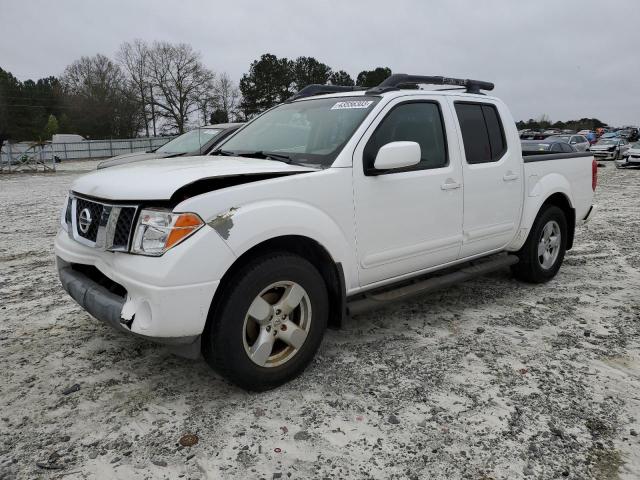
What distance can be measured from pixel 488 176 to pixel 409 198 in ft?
3.41

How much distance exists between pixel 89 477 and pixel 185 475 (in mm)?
449

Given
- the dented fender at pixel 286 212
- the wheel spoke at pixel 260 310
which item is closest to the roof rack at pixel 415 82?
the dented fender at pixel 286 212

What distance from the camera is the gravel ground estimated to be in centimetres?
248

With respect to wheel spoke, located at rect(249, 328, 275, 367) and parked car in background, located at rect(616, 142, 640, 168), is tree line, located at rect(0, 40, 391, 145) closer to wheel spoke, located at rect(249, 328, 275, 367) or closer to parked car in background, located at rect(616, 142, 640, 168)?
parked car in background, located at rect(616, 142, 640, 168)

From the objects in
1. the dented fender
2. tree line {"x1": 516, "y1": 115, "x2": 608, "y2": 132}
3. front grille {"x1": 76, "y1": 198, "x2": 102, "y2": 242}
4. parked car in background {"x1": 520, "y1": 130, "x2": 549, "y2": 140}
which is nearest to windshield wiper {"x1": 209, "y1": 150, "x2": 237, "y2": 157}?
the dented fender

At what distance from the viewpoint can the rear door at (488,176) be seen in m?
4.17

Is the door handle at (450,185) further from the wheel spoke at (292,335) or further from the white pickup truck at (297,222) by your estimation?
the wheel spoke at (292,335)

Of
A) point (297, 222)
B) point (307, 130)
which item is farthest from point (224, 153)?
point (297, 222)

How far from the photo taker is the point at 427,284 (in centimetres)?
393

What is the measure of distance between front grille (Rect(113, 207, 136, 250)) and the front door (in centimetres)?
140

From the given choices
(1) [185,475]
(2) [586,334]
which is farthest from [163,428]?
(2) [586,334]

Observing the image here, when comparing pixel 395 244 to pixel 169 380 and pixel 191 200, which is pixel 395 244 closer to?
pixel 191 200

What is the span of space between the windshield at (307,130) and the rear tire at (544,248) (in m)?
2.38

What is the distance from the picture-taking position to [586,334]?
3969mm
